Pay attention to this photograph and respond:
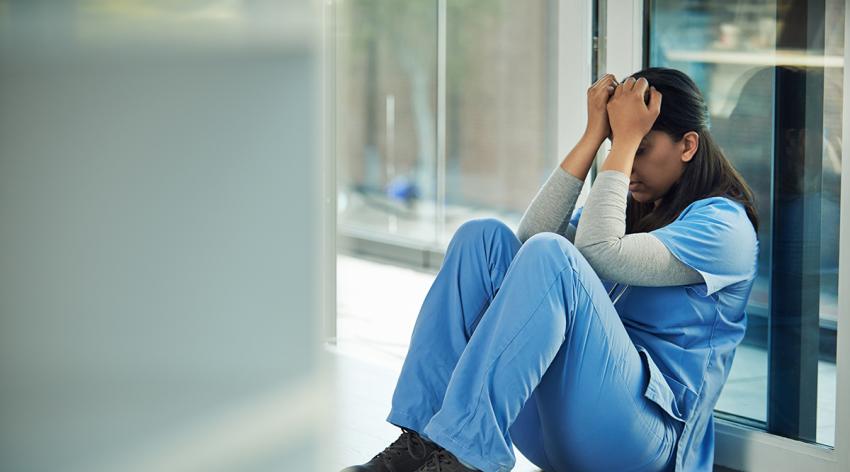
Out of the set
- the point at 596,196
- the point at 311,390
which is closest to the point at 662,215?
the point at 596,196

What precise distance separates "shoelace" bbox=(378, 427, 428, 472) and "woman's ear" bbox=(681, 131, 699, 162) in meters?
0.75

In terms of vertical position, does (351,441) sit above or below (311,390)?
→ below

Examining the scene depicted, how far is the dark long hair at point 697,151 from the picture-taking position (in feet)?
5.72

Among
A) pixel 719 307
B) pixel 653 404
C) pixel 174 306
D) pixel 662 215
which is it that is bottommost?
pixel 653 404

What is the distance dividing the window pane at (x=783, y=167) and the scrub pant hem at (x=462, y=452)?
31.2 inches

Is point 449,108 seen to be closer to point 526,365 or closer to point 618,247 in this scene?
point 618,247

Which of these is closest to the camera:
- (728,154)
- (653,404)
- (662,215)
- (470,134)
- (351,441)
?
(653,404)

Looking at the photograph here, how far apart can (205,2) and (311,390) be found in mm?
124

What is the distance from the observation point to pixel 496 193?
6371mm

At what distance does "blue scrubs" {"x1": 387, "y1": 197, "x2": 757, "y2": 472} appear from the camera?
5.02 ft

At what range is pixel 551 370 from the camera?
1.62m

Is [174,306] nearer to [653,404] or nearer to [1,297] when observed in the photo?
[1,297]

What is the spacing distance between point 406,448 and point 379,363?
1525 mm

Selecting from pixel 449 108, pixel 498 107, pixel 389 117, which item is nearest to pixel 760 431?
pixel 449 108
